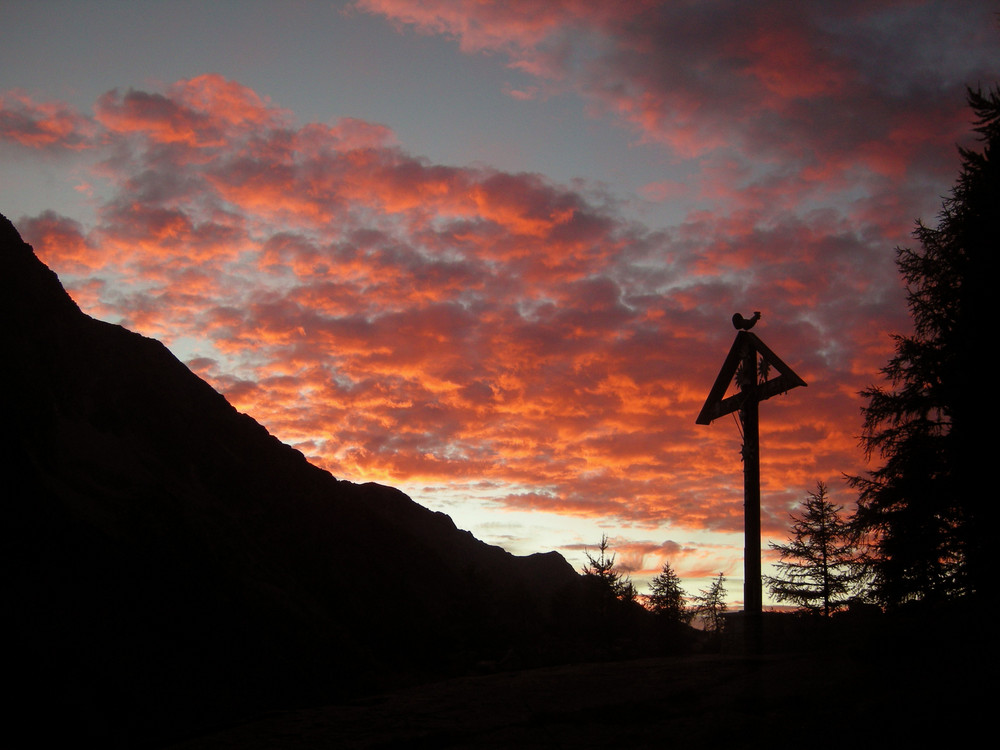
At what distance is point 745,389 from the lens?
11281mm

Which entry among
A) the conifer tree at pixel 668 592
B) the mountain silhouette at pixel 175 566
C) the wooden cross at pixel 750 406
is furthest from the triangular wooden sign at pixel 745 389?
the conifer tree at pixel 668 592

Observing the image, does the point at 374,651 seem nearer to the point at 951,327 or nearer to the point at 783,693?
the point at 951,327

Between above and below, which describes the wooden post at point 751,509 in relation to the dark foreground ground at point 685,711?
above

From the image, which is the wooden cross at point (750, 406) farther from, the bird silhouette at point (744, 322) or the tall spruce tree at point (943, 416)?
the tall spruce tree at point (943, 416)

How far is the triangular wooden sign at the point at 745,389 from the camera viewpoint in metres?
10.6

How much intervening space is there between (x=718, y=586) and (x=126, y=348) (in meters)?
46.5

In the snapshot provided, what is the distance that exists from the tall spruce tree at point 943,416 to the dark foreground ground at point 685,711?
7862 millimetres

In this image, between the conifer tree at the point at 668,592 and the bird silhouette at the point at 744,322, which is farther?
the conifer tree at the point at 668,592

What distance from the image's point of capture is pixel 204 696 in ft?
79.3

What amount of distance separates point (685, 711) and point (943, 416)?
531 inches

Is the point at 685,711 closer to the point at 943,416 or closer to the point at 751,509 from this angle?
the point at 751,509

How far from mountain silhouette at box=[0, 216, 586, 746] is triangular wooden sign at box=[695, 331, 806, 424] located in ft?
20.0

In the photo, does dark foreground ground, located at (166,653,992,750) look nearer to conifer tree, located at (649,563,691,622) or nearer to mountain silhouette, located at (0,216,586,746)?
mountain silhouette, located at (0,216,586,746)

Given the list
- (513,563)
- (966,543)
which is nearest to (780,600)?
(966,543)
